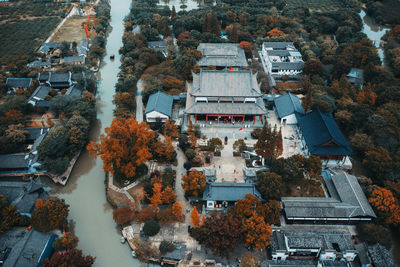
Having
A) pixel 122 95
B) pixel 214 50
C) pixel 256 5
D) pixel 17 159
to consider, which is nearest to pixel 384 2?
pixel 256 5

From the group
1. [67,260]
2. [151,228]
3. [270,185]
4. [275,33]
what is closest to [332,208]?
[270,185]

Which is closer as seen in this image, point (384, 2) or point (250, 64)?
point (250, 64)

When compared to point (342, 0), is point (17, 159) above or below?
below

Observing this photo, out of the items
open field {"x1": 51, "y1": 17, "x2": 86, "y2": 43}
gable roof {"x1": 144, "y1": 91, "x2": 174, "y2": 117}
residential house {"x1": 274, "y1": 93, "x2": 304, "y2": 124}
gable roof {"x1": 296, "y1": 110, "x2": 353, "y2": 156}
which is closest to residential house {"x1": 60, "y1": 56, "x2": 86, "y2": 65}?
open field {"x1": 51, "y1": 17, "x2": 86, "y2": 43}

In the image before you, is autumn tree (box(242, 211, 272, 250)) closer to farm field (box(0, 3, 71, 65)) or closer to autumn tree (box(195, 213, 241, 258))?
autumn tree (box(195, 213, 241, 258))

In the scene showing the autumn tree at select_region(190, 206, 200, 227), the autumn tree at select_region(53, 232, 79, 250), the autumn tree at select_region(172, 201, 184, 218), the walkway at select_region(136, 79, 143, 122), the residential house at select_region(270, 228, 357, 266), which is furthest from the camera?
the walkway at select_region(136, 79, 143, 122)

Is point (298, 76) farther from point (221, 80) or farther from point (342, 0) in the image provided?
point (342, 0)

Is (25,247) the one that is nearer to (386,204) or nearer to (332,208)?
(332,208)
